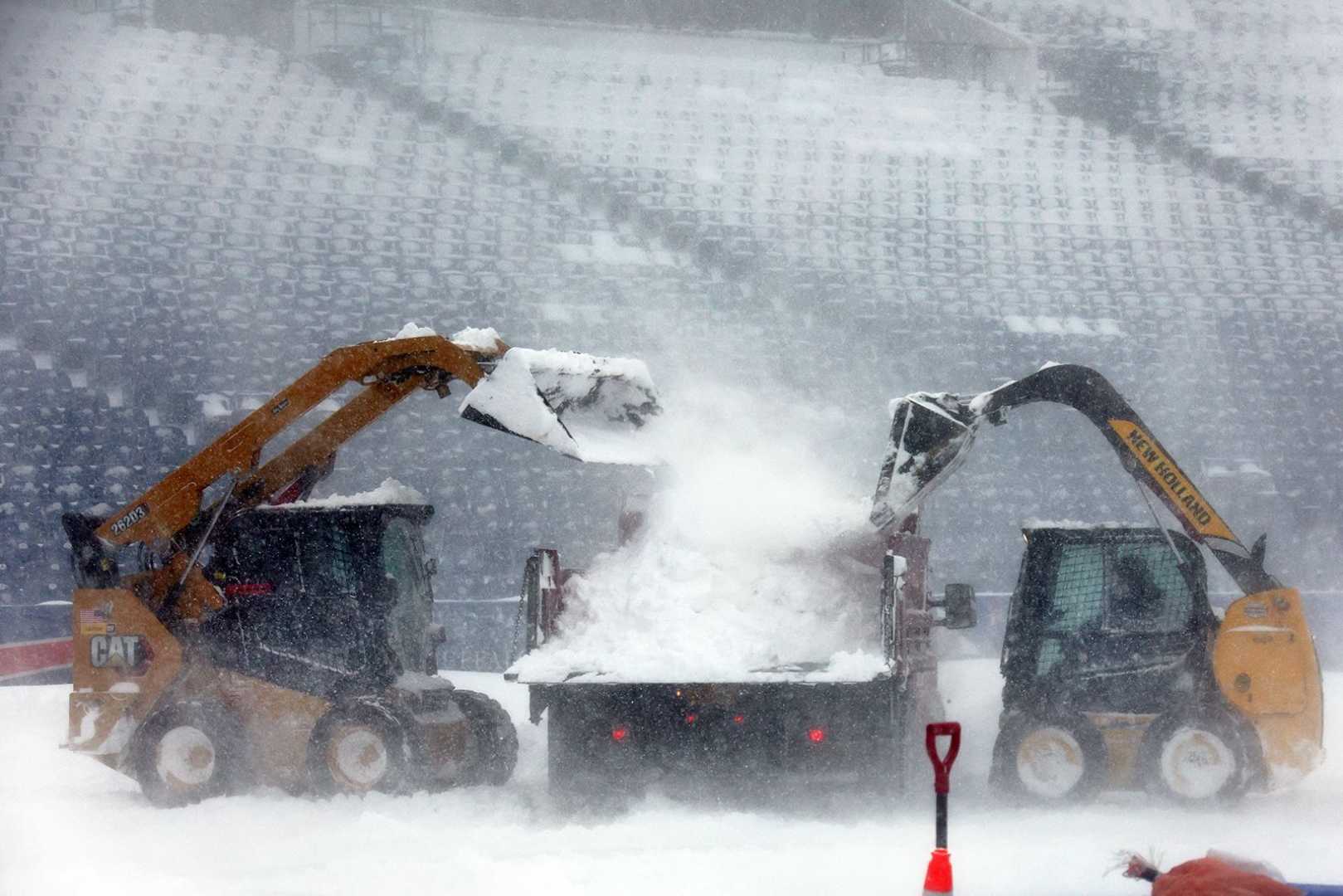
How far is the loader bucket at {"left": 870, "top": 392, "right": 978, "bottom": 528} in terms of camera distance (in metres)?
6.99

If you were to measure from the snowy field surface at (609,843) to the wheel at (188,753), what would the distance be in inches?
5.2

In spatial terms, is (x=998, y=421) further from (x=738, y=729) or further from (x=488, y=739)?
(x=488, y=739)

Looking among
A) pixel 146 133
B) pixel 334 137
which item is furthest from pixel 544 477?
pixel 146 133

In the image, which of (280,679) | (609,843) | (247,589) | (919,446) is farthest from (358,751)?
(919,446)

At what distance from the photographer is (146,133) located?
45.2 ft

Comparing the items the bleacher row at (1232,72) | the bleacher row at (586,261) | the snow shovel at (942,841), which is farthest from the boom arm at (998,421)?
the bleacher row at (1232,72)

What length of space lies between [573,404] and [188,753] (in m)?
2.47

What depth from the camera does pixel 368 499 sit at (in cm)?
724

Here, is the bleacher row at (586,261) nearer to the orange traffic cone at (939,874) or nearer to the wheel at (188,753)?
the wheel at (188,753)

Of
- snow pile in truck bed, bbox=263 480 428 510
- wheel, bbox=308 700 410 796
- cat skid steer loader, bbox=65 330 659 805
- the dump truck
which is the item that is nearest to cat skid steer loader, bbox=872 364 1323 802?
the dump truck

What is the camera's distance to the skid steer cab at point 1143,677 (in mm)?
6383

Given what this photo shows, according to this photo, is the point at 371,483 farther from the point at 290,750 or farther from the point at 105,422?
the point at 290,750

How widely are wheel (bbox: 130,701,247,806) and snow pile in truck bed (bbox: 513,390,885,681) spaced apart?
5.09 ft

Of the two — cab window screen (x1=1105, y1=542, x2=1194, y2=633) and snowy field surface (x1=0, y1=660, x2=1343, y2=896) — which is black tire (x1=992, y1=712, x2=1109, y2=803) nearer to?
snowy field surface (x1=0, y1=660, x2=1343, y2=896)
